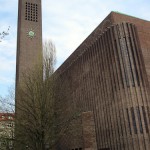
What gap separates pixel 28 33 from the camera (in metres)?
47.2

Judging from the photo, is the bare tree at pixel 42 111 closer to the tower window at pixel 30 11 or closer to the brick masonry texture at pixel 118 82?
the brick masonry texture at pixel 118 82

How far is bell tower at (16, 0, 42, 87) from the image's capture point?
4497 cm

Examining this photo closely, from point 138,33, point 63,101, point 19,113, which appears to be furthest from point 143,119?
point 19,113

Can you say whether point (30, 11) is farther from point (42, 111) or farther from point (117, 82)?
point (42, 111)

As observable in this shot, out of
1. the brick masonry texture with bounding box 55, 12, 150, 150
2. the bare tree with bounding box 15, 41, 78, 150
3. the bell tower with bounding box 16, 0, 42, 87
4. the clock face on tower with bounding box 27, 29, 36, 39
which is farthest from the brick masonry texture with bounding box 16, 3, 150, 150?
the clock face on tower with bounding box 27, 29, 36, 39

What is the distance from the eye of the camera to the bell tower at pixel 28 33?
45.0 metres

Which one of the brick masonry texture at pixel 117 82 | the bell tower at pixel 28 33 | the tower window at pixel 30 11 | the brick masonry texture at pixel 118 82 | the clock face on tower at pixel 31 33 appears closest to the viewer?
the brick masonry texture at pixel 117 82

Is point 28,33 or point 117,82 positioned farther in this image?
point 28,33

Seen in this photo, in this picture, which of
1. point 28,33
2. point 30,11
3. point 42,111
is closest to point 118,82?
point 42,111

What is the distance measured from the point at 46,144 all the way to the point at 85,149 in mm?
2499

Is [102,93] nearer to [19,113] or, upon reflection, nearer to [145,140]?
[145,140]

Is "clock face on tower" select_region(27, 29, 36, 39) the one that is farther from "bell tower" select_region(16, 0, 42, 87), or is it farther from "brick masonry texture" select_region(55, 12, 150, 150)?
"brick masonry texture" select_region(55, 12, 150, 150)

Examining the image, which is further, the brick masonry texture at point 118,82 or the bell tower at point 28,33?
the bell tower at point 28,33

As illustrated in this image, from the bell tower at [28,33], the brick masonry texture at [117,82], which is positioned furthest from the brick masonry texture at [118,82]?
the bell tower at [28,33]
